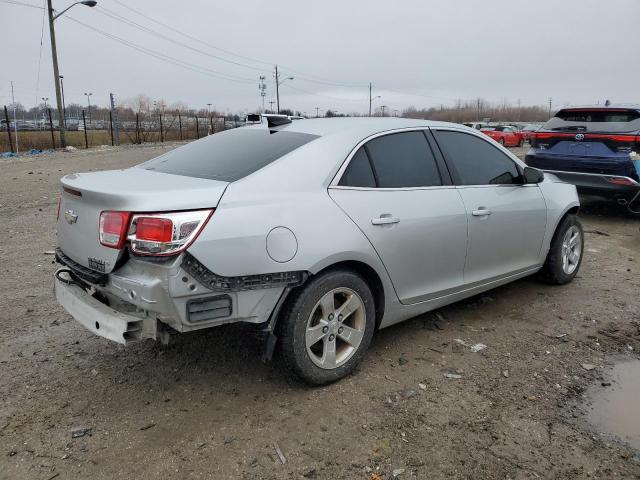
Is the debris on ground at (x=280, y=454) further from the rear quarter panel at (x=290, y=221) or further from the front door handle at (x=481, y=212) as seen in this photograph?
the front door handle at (x=481, y=212)

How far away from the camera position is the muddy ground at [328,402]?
8.42ft

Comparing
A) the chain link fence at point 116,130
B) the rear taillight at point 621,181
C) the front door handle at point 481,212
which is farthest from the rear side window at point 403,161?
the chain link fence at point 116,130

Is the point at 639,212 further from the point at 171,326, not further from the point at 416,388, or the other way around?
the point at 171,326

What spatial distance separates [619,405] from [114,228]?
10.0ft

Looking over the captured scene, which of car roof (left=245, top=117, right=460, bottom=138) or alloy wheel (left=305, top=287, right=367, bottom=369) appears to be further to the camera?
car roof (left=245, top=117, right=460, bottom=138)

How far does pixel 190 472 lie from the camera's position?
2488 mm

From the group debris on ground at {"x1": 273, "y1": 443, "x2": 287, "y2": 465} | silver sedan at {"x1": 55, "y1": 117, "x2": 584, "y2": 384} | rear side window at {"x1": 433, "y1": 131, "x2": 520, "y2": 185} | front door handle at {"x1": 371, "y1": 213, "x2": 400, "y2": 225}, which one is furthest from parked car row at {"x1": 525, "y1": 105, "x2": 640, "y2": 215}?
debris on ground at {"x1": 273, "y1": 443, "x2": 287, "y2": 465}

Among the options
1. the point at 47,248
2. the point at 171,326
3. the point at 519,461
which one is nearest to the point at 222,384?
the point at 171,326

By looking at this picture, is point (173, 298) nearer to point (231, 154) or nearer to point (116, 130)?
point (231, 154)

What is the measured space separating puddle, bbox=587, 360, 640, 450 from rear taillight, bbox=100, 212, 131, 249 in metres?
2.75

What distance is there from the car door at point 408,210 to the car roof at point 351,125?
0.08 metres

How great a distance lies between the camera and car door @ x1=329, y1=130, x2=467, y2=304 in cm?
329

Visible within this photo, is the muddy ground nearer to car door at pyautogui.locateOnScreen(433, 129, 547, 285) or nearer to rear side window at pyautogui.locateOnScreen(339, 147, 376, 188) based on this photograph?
car door at pyautogui.locateOnScreen(433, 129, 547, 285)

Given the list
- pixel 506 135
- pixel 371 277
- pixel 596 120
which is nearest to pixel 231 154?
pixel 371 277
